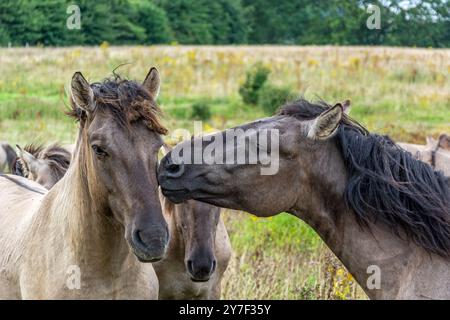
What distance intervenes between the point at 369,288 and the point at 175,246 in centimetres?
240

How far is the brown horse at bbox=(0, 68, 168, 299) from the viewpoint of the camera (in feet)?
16.2

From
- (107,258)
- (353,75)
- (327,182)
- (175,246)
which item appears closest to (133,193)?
(107,258)

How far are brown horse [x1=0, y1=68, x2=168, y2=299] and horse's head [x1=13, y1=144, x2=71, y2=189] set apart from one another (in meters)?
2.66

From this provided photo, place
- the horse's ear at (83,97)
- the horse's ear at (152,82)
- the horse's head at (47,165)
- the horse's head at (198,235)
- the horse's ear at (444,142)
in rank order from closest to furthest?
1. the horse's ear at (83,97)
2. the horse's ear at (152,82)
3. the horse's head at (198,235)
4. the horse's head at (47,165)
5. the horse's ear at (444,142)

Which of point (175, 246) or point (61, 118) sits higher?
point (61, 118)

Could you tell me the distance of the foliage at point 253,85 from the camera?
22812 mm

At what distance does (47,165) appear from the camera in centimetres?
871

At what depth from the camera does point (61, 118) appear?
18281 millimetres

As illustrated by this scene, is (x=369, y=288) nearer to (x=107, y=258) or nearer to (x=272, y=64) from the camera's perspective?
(x=107, y=258)

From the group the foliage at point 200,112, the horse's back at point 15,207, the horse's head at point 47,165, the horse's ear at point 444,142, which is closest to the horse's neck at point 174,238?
the horse's back at point 15,207

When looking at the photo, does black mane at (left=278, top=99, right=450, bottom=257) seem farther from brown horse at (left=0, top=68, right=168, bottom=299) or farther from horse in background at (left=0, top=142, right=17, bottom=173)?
horse in background at (left=0, top=142, right=17, bottom=173)

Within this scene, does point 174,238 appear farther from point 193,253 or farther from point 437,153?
point 437,153

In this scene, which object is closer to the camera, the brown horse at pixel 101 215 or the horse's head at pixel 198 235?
the brown horse at pixel 101 215

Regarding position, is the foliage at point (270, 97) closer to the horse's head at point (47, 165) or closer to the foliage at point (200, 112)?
the foliage at point (200, 112)
